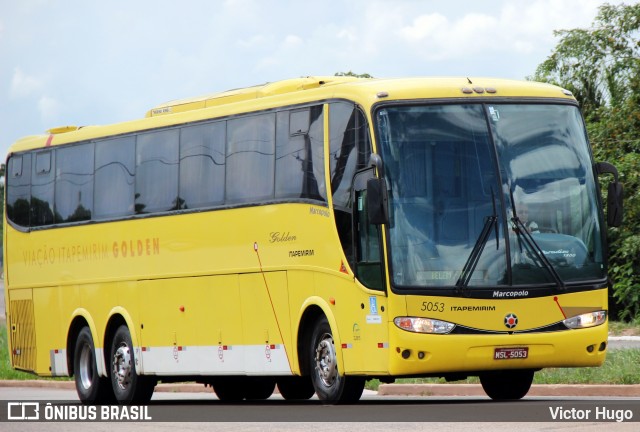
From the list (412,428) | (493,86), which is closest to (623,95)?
(493,86)

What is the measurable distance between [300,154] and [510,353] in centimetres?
366

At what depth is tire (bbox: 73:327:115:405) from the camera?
76.0 ft

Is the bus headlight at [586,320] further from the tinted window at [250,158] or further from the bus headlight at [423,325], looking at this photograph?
the tinted window at [250,158]

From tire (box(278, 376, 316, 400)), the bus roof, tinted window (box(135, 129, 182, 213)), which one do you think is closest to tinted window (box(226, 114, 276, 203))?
the bus roof

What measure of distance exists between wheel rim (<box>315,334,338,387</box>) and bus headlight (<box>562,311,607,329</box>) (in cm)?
269

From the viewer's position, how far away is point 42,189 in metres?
25.0

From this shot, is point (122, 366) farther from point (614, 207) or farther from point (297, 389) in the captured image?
point (614, 207)

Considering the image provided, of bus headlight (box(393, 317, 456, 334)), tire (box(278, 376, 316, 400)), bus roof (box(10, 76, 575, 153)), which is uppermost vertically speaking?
bus roof (box(10, 76, 575, 153))

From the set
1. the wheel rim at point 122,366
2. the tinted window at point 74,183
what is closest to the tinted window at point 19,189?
the tinted window at point 74,183

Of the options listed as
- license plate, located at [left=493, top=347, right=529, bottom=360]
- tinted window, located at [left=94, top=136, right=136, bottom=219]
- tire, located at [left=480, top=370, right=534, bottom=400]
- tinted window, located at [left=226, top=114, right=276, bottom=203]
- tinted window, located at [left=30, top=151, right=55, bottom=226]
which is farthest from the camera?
tinted window, located at [left=30, top=151, right=55, bottom=226]

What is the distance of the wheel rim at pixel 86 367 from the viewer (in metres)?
23.6

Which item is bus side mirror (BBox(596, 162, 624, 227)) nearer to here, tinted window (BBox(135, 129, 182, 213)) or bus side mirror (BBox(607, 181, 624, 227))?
bus side mirror (BBox(607, 181, 624, 227))

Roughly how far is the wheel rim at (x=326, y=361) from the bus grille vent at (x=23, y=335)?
27.8ft

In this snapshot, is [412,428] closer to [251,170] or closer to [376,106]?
[376,106]
